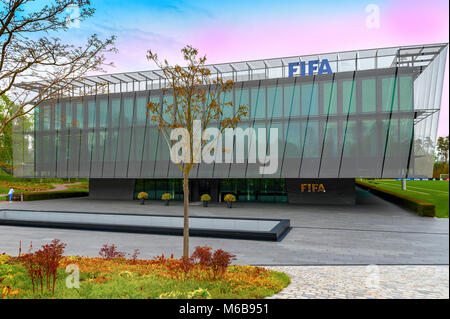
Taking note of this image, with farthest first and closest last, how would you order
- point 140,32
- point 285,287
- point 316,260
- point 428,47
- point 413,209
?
1. point 428,47
2. point 413,209
3. point 316,260
4. point 140,32
5. point 285,287

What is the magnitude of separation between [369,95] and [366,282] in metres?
23.7

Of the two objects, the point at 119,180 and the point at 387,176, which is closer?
the point at 387,176

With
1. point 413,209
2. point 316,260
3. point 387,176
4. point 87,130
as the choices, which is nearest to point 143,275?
point 316,260

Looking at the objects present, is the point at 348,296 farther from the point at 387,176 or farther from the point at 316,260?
the point at 387,176

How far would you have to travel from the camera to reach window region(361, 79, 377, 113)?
90.4ft

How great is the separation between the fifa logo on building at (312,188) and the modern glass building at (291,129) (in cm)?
10

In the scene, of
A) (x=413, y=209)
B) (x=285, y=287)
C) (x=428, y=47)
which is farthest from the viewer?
(x=428, y=47)

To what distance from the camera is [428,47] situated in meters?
24.8

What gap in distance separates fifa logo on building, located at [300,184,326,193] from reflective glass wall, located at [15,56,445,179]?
12.9ft

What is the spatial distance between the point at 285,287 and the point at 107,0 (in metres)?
8.15

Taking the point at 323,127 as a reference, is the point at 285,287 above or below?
below

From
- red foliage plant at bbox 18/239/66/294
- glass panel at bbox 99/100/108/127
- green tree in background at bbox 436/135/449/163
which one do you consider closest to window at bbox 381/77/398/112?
red foliage plant at bbox 18/239/66/294

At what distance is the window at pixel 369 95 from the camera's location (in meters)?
27.6

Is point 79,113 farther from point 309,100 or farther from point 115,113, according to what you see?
point 309,100
